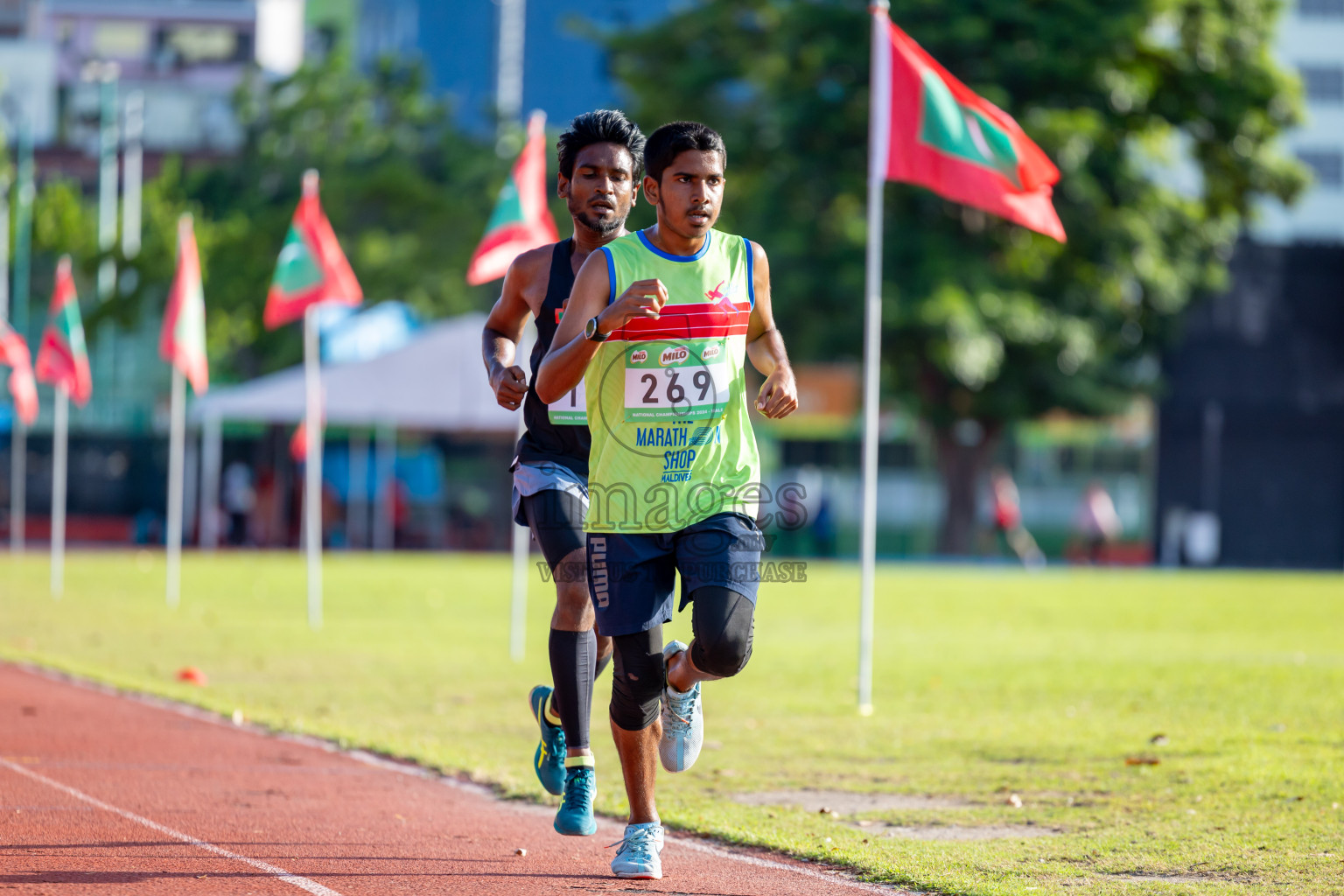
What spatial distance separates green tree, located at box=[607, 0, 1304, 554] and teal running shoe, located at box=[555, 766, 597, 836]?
25.3m

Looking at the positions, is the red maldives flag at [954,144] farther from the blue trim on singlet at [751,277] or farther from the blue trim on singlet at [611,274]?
the blue trim on singlet at [611,274]

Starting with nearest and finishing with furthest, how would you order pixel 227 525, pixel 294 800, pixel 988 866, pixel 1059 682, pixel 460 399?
pixel 988 866 < pixel 294 800 < pixel 1059 682 < pixel 460 399 < pixel 227 525

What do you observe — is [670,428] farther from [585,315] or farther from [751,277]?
[751,277]

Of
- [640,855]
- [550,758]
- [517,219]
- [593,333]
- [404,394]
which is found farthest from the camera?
[404,394]

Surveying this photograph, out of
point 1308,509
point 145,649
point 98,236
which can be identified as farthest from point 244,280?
point 145,649

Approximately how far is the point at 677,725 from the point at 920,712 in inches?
202

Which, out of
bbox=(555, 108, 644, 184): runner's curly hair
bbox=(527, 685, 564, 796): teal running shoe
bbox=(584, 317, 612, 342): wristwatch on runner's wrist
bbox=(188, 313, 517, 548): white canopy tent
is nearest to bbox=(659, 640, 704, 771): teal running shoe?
bbox=(527, 685, 564, 796): teal running shoe

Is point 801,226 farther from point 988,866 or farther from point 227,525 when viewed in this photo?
point 988,866

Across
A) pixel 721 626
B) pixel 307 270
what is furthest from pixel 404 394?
pixel 721 626

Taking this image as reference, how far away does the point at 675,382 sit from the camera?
5.52 meters

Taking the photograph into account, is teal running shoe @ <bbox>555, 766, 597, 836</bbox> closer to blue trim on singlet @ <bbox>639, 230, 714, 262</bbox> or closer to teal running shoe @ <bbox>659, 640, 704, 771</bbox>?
teal running shoe @ <bbox>659, 640, 704, 771</bbox>

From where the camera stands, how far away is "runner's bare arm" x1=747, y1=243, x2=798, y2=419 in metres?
5.57

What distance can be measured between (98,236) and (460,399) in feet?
50.5

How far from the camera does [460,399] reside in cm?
3034
